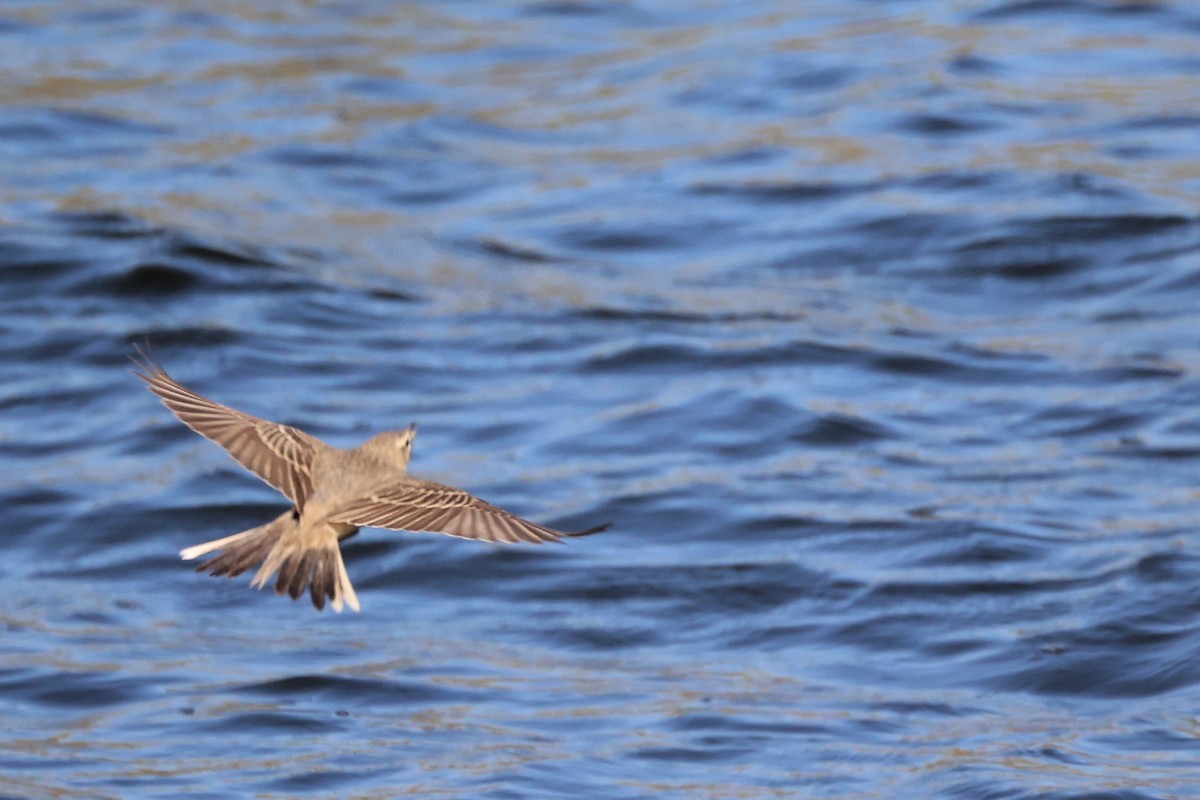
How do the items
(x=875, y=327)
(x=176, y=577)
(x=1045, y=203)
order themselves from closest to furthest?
(x=176, y=577) < (x=875, y=327) < (x=1045, y=203)

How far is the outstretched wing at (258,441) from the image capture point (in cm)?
514

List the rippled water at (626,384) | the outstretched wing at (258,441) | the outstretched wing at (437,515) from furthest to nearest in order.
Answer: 1. the rippled water at (626,384)
2. the outstretched wing at (258,441)
3. the outstretched wing at (437,515)

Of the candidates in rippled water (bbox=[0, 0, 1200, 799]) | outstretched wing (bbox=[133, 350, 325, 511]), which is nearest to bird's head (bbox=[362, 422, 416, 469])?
outstretched wing (bbox=[133, 350, 325, 511])

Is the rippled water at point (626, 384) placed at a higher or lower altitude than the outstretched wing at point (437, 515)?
lower

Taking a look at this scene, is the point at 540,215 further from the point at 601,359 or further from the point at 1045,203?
the point at 1045,203

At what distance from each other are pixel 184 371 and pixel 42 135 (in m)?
3.59

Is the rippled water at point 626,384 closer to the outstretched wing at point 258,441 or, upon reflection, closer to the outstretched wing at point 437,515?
the outstretched wing at point 258,441

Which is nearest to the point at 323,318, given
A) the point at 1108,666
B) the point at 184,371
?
the point at 184,371

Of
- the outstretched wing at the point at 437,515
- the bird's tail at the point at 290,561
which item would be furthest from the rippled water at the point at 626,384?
the outstretched wing at the point at 437,515

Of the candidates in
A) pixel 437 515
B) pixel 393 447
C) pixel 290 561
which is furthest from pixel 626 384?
pixel 437 515

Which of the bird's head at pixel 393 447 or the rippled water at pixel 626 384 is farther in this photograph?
the rippled water at pixel 626 384

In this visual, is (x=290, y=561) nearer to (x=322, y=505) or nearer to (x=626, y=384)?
(x=322, y=505)

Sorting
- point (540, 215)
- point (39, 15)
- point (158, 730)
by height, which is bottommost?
point (158, 730)

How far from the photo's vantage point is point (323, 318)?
10.9 m
